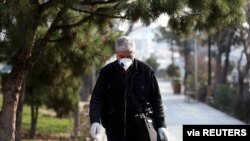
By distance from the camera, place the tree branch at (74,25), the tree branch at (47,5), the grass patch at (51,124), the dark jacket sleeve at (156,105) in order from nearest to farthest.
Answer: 1. the dark jacket sleeve at (156,105)
2. the tree branch at (47,5)
3. the tree branch at (74,25)
4. the grass patch at (51,124)

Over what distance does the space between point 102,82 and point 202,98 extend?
23.4m

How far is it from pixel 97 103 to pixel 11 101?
3799mm

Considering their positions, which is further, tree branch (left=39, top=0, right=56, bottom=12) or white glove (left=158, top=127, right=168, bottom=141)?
tree branch (left=39, top=0, right=56, bottom=12)

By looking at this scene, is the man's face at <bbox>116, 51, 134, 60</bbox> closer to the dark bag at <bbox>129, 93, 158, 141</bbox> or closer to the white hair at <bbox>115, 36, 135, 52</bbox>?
the white hair at <bbox>115, 36, 135, 52</bbox>

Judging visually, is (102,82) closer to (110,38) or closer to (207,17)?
(207,17)

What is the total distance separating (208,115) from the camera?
800 inches

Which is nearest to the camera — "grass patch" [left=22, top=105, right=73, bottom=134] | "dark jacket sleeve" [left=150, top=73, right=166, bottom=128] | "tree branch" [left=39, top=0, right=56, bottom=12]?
"dark jacket sleeve" [left=150, top=73, right=166, bottom=128]

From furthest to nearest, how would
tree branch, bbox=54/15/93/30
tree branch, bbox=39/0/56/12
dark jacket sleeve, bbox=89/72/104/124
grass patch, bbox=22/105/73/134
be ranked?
grass patch, bbox=22/105/73/134, tree branch, bbox=54/15/93/30, tree branch, bbox=39/0/56/12, dark jacket sleeve, bbox=89/72/104/124

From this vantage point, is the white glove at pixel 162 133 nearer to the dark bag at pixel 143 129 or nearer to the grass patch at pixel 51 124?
the dark bag at pixel 143 129

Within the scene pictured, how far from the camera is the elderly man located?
18.8 feet

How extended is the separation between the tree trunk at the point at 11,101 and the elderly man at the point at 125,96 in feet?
11.8

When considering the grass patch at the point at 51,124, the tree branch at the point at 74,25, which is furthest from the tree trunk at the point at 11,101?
the grass patch at the point at 51,124

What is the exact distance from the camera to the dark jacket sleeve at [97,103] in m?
5.68

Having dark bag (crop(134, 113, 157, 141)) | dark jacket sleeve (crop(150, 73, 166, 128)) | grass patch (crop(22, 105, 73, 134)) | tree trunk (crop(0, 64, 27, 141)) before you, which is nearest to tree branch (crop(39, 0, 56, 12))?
tree trunk (crop(0, 64, 27, 141))
